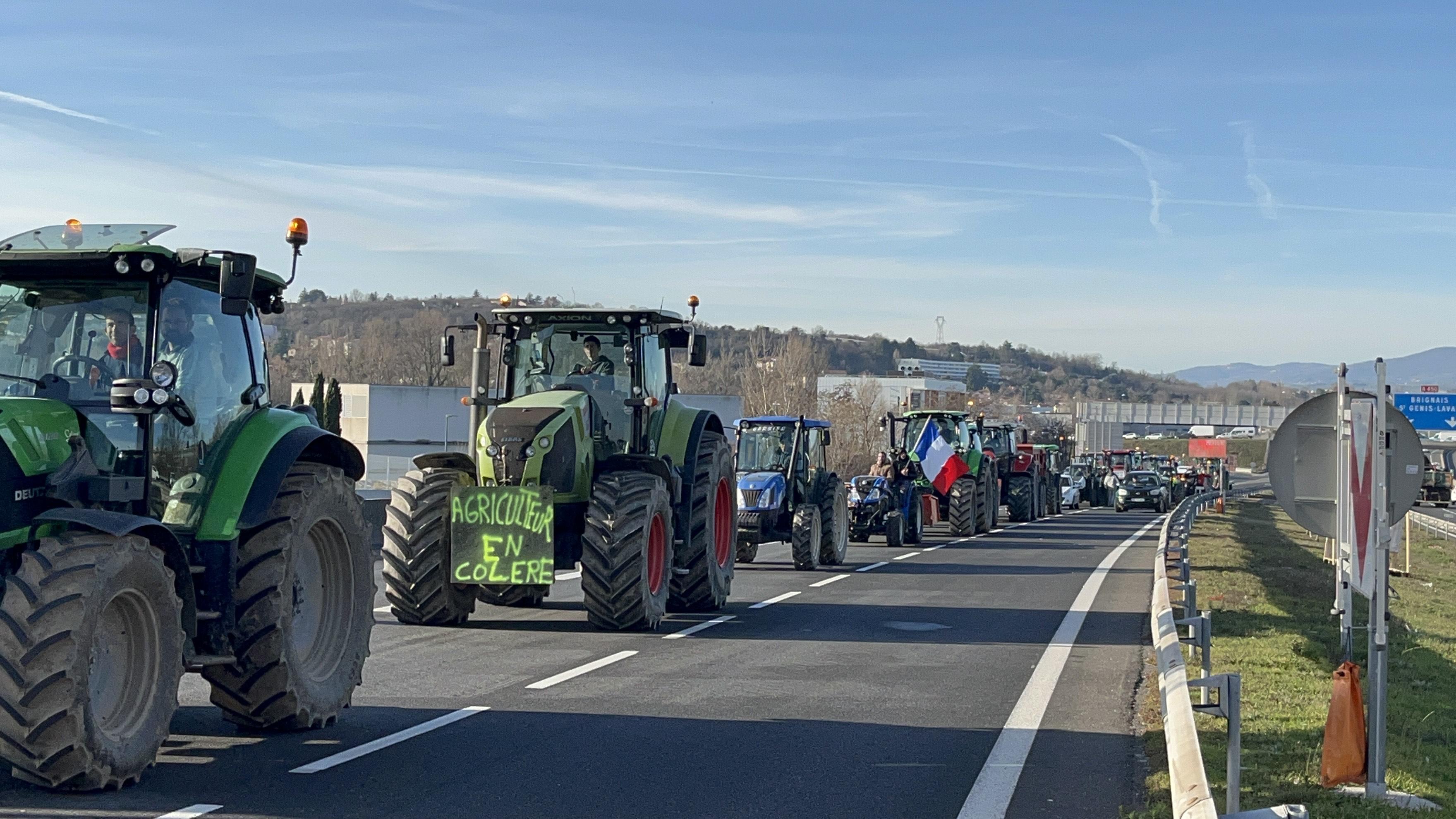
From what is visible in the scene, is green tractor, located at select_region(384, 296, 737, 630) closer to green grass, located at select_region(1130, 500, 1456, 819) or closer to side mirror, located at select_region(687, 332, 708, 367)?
side mirror, located at select_region(687, 332, 708, 367)

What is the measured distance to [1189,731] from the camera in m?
6.50

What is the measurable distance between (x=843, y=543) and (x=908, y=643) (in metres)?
10.6

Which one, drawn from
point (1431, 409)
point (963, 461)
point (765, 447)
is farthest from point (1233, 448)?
point (765, 447)

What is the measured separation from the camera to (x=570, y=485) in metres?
13.9

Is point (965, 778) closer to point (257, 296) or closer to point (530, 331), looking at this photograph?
point (257, 296)

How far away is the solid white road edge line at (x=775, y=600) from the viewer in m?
16.8

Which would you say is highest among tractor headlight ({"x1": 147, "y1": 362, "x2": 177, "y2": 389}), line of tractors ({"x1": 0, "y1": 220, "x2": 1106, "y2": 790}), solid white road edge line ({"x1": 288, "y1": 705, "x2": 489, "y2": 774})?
tractor headlight ({"x1": 147, "y1": 362, "x2": 177, "y2": 389})

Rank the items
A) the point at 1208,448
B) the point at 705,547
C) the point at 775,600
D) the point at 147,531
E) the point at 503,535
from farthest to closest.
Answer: the point at 1208,448, the point at 775,600, the point at 705,547, the point at 503,535, the point at 147,531

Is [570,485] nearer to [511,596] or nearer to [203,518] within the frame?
[511,596]

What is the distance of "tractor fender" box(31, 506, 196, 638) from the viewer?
6.63 metres

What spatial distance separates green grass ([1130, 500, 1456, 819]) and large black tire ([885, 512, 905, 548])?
5.83 meters

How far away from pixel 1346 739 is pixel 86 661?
19.8 ft

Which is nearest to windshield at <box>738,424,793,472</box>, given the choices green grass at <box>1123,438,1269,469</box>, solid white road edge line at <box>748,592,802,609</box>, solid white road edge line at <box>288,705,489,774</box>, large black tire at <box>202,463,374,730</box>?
solid white road edge line at <box>748,592,802,609</box>

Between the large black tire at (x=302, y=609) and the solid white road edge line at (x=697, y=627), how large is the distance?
4.41 m
